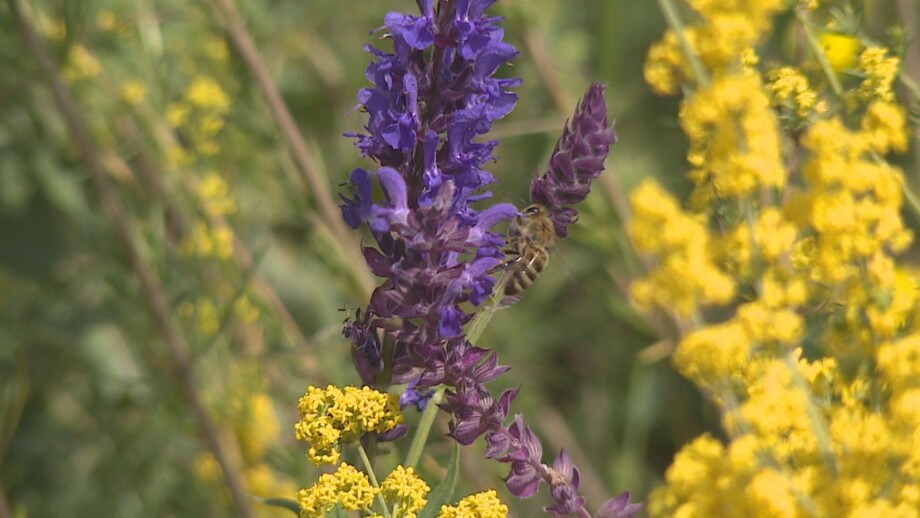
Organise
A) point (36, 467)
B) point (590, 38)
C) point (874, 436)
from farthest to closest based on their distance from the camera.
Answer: point (590, 38) → point (36, 467) → point (874, 436)

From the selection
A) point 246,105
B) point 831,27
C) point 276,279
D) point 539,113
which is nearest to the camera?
point 831,27

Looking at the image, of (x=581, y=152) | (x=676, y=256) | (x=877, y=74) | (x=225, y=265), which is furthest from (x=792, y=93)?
(x=225, y=265)

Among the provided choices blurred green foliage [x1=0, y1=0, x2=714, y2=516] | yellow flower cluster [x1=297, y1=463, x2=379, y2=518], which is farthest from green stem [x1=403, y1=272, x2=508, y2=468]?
blurred green foliage [x1=0, y1=0, x2=714, y2=516]

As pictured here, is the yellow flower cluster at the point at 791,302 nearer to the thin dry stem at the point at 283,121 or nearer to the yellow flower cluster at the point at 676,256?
the yellow flower cluster at the point at 676,256

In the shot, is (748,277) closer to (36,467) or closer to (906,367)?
(906,367)

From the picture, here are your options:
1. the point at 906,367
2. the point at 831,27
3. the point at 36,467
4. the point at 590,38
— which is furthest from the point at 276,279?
the point at 906,367

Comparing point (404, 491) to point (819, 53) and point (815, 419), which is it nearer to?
point (815, 419)

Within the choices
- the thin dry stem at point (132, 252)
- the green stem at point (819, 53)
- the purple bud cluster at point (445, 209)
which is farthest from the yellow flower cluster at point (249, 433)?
the green stem at point (819, 53)
